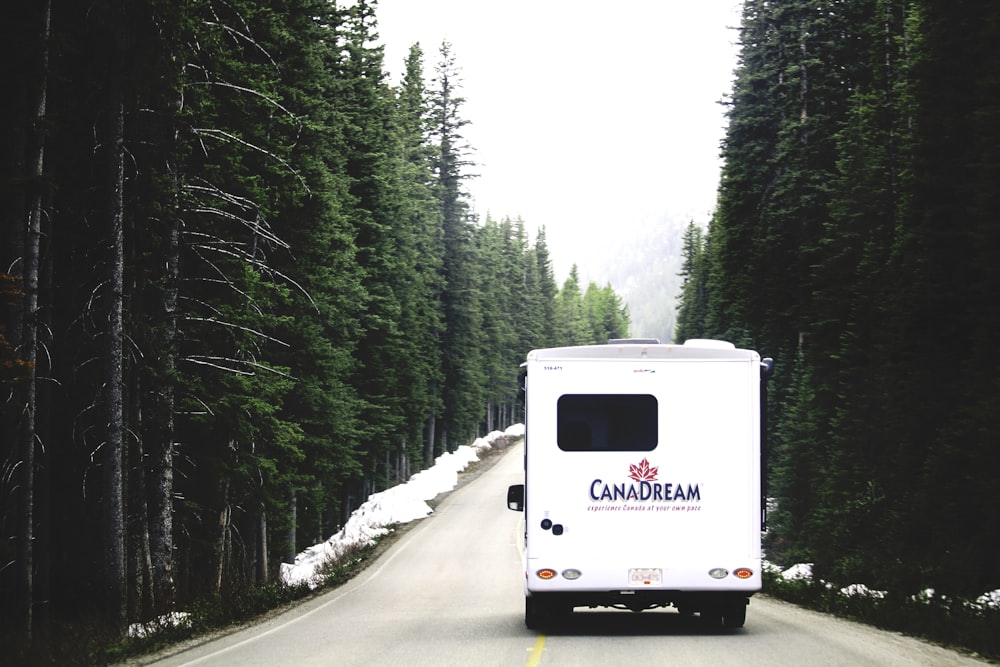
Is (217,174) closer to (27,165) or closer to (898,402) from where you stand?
(27,165)

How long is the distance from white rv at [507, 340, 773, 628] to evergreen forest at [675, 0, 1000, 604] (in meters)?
6.00

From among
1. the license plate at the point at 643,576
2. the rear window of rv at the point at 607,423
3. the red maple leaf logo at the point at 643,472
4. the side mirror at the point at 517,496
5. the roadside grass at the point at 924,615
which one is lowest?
the roadside grass at the point at 924,615

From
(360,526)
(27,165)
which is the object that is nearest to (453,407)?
(360,526)

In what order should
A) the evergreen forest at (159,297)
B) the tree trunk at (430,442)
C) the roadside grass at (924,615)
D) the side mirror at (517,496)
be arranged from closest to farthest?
the roadside grass at (924,615), the side mirror at (517,496), the evergreen forest at (159,297), the tree trunk at (430,442)

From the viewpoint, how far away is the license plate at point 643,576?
477 inches

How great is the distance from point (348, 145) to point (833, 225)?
16879mm

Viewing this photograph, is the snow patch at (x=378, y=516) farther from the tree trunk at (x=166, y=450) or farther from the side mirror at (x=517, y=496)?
the side mirror at (x=517, y=496)

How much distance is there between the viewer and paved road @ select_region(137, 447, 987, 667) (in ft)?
36.0

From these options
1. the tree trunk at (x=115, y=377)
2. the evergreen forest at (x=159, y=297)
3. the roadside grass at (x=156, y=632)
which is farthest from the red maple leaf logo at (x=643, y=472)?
the tree trunk at (x=115, y=377)

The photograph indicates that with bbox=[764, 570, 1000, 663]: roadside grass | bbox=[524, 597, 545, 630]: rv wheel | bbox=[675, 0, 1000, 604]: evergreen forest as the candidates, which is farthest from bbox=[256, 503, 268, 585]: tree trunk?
bbox=[524, 597, 545, 630]: rv wheel

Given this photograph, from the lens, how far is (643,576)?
12156 millimetres

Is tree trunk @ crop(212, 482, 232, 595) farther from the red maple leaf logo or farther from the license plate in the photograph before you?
the red maple leaf logo

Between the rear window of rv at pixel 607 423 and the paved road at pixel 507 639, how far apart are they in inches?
90.1

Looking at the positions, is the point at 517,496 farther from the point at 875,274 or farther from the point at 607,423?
the point at 875,274
